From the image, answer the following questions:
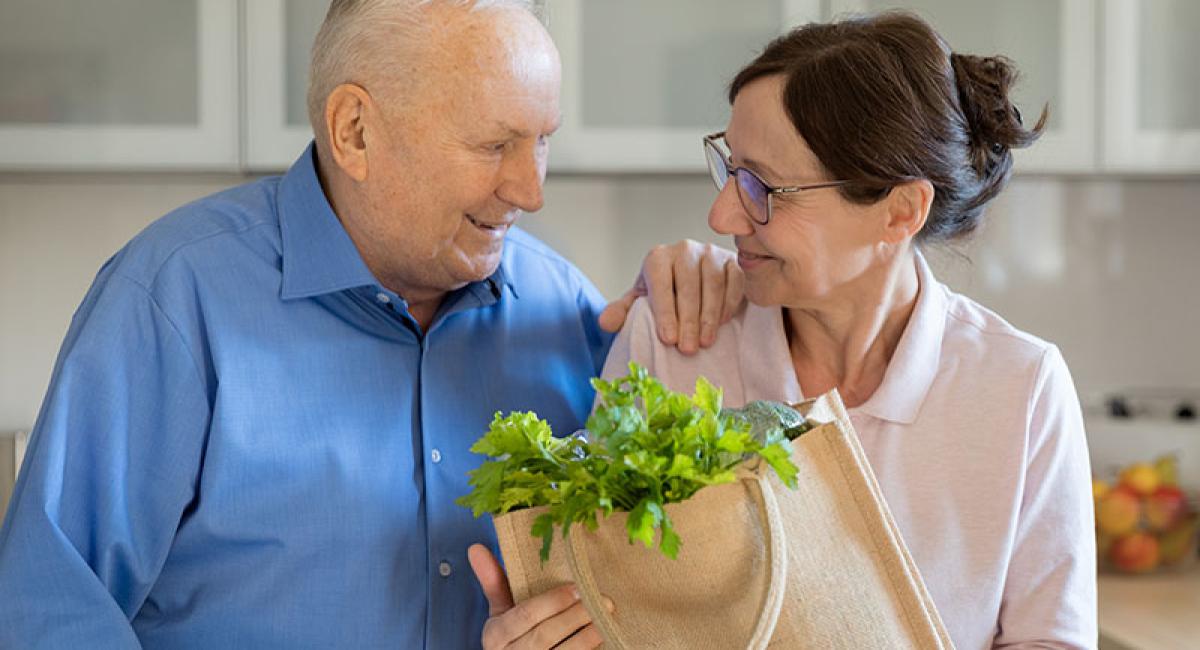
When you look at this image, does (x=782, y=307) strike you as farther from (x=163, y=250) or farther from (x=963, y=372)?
(x=163, y=250)

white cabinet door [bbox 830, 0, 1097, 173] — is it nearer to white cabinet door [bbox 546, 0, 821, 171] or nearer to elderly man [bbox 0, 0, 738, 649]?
white cabinet door [bbox 546, 0, 821, 171]

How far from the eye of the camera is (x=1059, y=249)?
96.7 inches

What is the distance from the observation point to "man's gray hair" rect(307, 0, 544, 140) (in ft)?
4.19

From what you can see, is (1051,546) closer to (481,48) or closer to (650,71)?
Result: (481,48)

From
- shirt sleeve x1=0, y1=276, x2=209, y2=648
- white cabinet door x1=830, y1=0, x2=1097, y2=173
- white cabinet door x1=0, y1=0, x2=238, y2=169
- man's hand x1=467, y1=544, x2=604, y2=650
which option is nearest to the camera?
man's hand x1=467, y1=544, x2=604, y2=650

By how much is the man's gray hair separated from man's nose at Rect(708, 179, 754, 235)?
0.88 ft

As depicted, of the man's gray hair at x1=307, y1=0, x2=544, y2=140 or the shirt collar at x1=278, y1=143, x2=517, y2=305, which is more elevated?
the man's gray hair at x1=307, y1=0, x2=544, y2=140

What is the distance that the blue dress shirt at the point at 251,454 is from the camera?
1197mm

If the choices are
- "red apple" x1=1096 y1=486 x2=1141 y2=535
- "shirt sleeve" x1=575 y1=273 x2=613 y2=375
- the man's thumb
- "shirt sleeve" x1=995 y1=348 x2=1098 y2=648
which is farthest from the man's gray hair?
"red apple" x1=1096 y1=486 x2=1141 y2=535

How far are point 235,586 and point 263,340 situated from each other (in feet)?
0.75

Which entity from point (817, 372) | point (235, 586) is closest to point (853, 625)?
point (817, 372)

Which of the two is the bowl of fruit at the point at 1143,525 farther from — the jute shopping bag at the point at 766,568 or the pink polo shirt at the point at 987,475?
the jute shopping bag at the point at 766,568

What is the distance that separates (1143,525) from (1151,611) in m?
0.21

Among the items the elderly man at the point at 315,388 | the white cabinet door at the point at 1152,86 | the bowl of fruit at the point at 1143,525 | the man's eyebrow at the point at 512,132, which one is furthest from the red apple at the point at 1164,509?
the man's eyebrow at the point at 512,132
